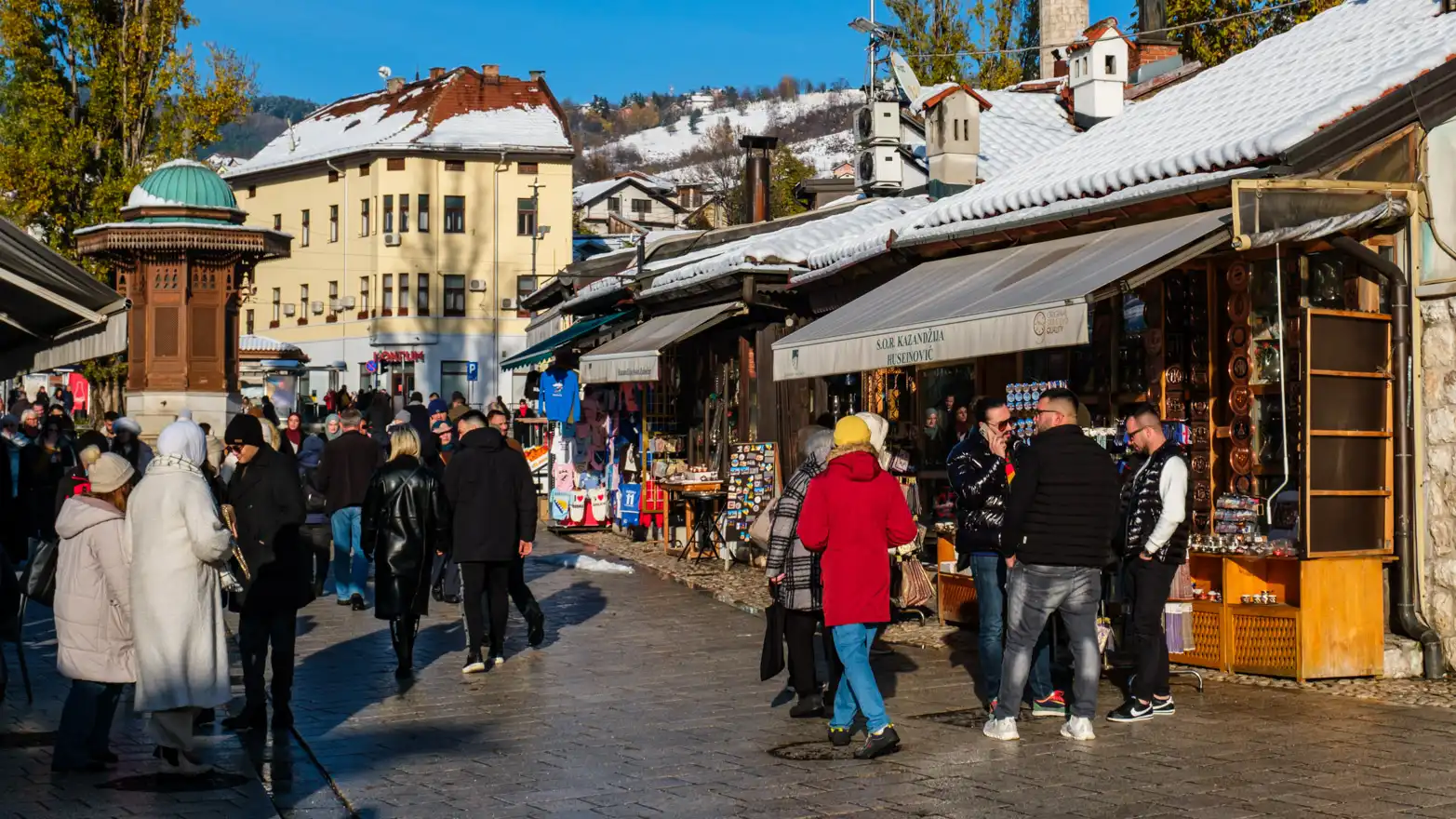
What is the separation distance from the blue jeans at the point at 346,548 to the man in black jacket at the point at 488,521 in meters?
4.22

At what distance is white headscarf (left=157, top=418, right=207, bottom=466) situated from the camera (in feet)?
28.1

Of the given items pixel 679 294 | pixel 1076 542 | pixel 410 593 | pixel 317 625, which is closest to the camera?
pixel 1076 542

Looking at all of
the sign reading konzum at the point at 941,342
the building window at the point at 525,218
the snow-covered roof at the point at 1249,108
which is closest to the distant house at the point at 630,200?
the building window at the point at 525,218

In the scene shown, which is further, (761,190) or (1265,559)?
(761,190)

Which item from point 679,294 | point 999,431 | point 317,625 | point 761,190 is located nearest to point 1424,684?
point 999,431

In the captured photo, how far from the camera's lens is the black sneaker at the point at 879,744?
8945mm

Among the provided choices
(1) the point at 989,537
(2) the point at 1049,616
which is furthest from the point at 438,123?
(2) the point at 1049,616

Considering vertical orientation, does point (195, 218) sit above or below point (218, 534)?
above

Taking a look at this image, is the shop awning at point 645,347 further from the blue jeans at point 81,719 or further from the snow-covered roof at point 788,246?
the blue jeans at point 81,719

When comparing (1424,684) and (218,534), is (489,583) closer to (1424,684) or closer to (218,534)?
(218,534)

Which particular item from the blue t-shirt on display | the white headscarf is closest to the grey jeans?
the white headscarf

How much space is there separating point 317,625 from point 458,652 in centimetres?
216

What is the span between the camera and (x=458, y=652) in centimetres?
1360

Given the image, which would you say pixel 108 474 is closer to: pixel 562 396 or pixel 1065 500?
pixel 1065 500
